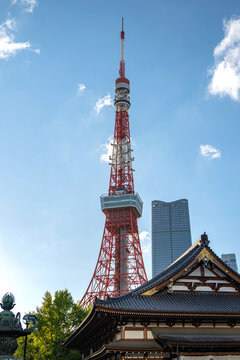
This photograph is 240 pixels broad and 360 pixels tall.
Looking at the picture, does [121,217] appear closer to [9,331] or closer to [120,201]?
[120,201]

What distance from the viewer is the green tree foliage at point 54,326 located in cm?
2278

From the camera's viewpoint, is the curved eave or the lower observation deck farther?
the lower observation deck

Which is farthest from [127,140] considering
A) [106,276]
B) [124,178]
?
[106,276]

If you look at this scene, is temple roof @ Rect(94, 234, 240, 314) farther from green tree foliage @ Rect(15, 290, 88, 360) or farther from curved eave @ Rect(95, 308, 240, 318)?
green tree foliage @ Rect(15, 290, 88, 360)

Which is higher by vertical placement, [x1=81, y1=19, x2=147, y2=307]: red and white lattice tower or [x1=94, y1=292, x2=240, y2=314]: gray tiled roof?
[x1=81, y1=19, x2=147, y2=307]: red and white lattice tower

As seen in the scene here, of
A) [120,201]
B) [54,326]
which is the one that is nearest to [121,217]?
[120,201]

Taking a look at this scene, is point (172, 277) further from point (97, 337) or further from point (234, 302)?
point (97, 337)

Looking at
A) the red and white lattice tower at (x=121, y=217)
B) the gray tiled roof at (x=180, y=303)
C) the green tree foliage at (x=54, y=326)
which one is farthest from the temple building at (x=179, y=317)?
the red and white lattice tower at (x=121, y=217)

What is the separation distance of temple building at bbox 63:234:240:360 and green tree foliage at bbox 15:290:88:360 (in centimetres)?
721

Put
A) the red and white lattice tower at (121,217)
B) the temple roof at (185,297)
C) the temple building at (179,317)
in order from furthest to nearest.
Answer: the red and white lattice tower at (121,217), the temple roof at (185,297), the temple building at (179,317)

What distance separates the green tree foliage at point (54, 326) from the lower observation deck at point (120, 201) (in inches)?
1467

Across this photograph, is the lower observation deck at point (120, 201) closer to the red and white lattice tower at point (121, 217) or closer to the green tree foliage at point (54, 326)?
the red and white lattice tower at point (121, 217)

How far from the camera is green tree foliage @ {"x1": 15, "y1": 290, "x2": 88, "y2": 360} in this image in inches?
897

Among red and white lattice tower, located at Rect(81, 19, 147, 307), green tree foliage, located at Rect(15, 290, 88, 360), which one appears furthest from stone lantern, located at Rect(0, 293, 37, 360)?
red and white lattice tower, located at Rect(81, 19, 147, 307)
